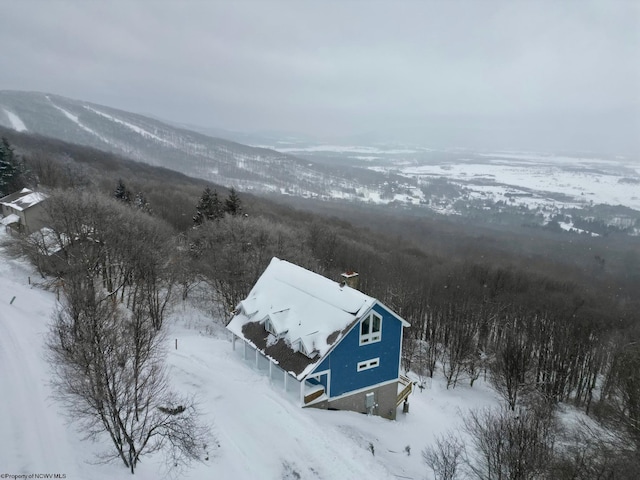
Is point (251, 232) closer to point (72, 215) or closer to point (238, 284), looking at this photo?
point (238, 284)

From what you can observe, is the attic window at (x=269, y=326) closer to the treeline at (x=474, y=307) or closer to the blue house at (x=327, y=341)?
the blue house at (x=327, y=341)

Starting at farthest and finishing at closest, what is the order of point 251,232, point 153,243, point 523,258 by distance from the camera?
1. point 523,258
2. point 251,232
3. point 153,243

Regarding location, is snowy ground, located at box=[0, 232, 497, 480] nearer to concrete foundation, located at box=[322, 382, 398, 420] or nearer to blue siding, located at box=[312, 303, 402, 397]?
concrete foundation, located at box=[322, 382, 398, 420]


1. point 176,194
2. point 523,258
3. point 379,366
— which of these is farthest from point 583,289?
point 176,194

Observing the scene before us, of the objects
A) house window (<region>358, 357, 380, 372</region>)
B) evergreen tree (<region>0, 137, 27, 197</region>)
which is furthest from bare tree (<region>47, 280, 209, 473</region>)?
evergreen tree (<region>0, 137, 27, 197</region>)

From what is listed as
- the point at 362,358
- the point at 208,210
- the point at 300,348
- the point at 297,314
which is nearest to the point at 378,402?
the point at 362,358

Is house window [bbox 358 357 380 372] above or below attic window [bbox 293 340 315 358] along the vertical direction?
below

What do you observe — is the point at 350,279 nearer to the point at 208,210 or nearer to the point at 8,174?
the point at 208,210
